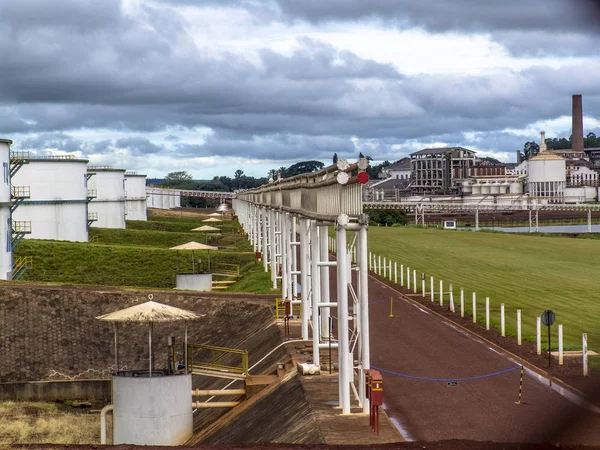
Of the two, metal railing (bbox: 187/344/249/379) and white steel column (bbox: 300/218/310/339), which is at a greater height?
white steel column (bbox: 300/218/310/339)

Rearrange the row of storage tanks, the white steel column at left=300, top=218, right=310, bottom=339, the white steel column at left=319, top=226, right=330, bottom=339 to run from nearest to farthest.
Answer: the white steel column at left=319, top=226, right=330, bottom=339 → the white steel column at left=300, top=218, right=310, bottom=339 → the row of storage tanks

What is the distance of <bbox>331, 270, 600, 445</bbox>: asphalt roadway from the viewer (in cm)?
1797

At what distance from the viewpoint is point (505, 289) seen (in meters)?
47.2

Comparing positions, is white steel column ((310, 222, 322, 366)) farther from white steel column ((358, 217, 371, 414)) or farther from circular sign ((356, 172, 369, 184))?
circular sign ((356, 172, 369, 184))

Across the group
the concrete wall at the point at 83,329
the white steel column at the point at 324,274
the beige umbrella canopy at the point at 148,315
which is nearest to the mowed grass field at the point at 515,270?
the white steel column at the point at 324,274

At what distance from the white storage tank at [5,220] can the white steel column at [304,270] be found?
32.8 meters

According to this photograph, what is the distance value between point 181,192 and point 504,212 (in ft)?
195

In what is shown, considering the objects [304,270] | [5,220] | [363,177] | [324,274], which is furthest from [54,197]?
[363,177]

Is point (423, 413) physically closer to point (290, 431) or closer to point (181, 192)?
point (290, 431)

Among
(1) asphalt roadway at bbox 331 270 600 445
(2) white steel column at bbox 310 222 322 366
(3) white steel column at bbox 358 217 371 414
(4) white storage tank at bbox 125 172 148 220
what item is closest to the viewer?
(1) asphalt roadway at bbox 331 270 600 445

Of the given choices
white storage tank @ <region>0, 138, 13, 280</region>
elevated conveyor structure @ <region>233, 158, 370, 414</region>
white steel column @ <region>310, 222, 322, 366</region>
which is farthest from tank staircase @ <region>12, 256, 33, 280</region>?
white steel column @ <region>310, 222, 322, 366</region>

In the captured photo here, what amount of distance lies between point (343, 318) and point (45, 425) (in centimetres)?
1665

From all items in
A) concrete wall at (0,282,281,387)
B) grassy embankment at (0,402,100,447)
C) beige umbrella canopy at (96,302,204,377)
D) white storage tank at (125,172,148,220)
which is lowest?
grassy embankment at (0,402,100,447)

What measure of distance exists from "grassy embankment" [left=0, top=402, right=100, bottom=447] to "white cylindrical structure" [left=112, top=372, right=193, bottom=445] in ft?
18.5
